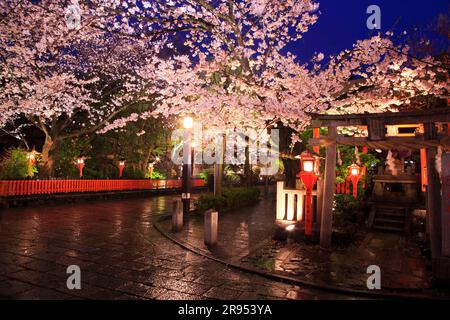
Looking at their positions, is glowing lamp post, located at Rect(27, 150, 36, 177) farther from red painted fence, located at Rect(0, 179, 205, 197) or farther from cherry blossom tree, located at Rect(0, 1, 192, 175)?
red painted fence, located at Rect(0, 179, 205, 197)

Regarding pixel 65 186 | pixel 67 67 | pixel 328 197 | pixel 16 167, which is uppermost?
pixel 67 67

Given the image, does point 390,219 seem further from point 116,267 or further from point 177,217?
point 116,267

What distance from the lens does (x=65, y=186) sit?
770 inches

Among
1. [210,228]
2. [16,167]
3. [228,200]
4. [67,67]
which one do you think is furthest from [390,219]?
[67,67]

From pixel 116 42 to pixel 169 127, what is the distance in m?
9.28

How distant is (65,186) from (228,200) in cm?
1011

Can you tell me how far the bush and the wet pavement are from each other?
184 inches

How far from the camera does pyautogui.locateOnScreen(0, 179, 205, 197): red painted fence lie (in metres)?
16.4

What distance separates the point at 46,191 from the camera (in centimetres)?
1831

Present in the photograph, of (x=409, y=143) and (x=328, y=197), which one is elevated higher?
(x=409, y=143)

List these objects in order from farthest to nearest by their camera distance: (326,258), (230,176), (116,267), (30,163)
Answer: (230,176), (30,163), (326,258), (116,267)

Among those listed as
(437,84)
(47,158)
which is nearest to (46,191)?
→ (47,158)

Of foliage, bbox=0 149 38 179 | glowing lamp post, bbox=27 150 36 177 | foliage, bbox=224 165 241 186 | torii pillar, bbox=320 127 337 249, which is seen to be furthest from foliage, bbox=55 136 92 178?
torii pillar, bbox=320 127 337 249
